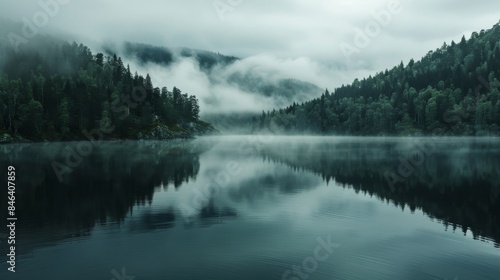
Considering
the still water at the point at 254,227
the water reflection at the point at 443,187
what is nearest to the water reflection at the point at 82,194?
the still water at the point at 254,227

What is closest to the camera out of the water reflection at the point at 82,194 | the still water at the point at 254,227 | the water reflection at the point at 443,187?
the still water at the point at 254,227

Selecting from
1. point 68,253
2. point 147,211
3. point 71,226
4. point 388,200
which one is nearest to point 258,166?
point 388,200

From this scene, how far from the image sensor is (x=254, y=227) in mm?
34969

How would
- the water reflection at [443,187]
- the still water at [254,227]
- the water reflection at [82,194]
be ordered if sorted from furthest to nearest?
the water reflection at [443,187] → the water reflection at [82,194] → the still water at [254,227]

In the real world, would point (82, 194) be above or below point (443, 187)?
below

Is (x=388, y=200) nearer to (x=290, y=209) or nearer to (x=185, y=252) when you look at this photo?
(x=290, y=209)

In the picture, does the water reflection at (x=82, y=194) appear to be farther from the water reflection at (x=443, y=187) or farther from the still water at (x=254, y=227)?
the water reflection at (x=443, y=187)

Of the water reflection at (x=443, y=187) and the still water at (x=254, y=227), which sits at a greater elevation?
the water reflection at (x=443, y=187)

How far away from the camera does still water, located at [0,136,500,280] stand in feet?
81.1

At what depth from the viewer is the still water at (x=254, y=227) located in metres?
24.7

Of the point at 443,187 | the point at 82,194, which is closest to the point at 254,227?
the point at 82,194

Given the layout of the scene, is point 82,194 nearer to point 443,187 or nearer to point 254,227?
point 254,227

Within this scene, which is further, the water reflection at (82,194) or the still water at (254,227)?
the water reflection at (82,194)

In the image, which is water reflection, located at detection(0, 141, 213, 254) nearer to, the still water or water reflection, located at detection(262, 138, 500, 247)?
the still water
